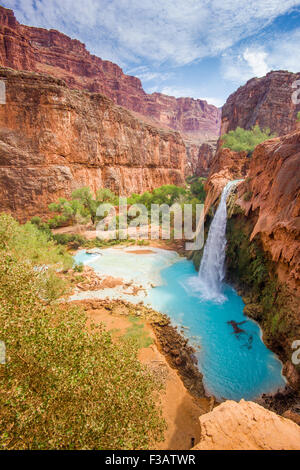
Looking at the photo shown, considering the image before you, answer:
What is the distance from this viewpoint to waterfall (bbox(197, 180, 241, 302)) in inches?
563

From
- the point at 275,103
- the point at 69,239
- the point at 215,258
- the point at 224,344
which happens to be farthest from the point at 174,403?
the point at 275,103

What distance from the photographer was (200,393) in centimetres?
698

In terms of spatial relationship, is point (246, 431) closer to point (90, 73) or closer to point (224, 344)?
point (224, 344)

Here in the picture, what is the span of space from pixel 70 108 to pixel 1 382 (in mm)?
34699

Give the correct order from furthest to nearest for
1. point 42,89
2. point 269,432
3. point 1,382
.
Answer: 1. point 42,89
2. point 269,432
3. point 1,382

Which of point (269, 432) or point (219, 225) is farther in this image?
point (219, 225)

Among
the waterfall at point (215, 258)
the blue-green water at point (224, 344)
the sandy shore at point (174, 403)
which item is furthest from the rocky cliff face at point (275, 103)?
the sandy shore at point (174, 403)

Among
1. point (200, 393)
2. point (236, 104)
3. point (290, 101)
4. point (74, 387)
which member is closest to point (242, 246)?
point (200, 393)

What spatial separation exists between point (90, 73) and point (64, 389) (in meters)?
85.0

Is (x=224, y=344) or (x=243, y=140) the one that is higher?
(x=243, y=140)

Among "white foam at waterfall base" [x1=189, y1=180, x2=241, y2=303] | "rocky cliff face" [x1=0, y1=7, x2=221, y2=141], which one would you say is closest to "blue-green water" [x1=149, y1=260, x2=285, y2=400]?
"white foam at waterfall base" [x1=189, y1=180, x2=241, y2=303]

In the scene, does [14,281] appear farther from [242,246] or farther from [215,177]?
[215,177]

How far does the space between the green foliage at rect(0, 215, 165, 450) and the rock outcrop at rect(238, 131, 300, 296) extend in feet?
24.3

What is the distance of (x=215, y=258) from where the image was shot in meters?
Result: 15.5
